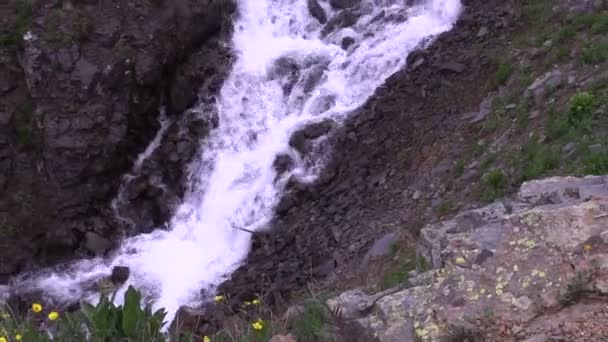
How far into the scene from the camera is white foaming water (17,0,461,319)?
41.0 feet

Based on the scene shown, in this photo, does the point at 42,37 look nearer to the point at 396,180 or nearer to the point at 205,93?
the point at 205,93

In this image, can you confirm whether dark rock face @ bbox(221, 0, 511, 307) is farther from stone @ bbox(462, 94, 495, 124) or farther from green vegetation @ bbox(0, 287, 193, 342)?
green vegetation @ bbox(0, 287, 193, 342)

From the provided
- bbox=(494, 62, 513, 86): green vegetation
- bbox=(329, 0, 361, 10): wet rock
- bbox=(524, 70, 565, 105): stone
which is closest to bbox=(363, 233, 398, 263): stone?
bbox=(524, 70, 565, 105): stone

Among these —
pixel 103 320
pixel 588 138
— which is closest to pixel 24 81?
pixel 588 138

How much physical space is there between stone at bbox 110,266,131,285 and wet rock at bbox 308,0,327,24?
6000 mm

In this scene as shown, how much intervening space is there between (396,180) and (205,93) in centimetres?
488

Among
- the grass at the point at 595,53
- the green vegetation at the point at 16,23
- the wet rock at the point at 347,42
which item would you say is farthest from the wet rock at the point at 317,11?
the grass at the point at 595,53

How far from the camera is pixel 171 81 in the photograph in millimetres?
14430

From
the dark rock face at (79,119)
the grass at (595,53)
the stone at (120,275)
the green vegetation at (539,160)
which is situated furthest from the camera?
the dark rock face at (79,119)

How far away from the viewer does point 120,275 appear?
40.8ft

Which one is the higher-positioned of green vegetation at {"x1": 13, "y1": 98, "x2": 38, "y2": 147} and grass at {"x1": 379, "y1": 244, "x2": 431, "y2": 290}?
green vegetation at {"x1": 13, "y1": 98, "x2": 38, "y2": 147}

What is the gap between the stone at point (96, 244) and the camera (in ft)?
43.2

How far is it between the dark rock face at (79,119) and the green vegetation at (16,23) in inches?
4.2

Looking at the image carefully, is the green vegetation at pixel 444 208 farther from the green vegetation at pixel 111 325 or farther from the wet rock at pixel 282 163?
the green vegetation at pixel 111 325
